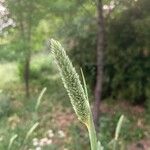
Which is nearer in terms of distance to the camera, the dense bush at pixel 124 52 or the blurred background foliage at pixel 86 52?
the blurred background foliage at pixel 86 52

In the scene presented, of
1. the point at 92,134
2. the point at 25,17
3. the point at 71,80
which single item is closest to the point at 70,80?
the point at 71,80

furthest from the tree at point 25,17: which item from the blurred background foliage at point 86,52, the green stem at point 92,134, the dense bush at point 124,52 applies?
the green stem at point 92,134

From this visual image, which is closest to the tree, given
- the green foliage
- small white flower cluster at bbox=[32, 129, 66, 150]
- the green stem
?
the green foliage

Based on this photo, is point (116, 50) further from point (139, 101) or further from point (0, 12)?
point (0, 12)

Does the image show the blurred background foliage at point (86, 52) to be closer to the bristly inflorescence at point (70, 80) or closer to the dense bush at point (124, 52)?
the dense bush at point (124, 52)

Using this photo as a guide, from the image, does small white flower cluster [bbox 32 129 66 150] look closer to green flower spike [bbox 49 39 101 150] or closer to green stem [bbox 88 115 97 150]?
green stem [bbox 88 115 97 150]

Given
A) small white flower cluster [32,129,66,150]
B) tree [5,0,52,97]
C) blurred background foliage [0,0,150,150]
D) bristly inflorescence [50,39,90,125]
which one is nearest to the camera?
bristly inflorescence [50,39,90,125]

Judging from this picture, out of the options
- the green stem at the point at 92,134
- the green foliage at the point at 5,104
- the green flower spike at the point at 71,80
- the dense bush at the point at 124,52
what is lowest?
the green foliage at the point at 5,104

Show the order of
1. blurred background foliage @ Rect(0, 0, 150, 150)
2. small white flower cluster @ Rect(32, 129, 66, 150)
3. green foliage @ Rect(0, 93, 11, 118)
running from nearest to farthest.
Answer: small white flower cluster @ Rect(32, 129, 66, 150) < blurred background foliage @ Rect(0, 0, 150, 150) < green foliage @ Rect(0, 93, 11, 118)
